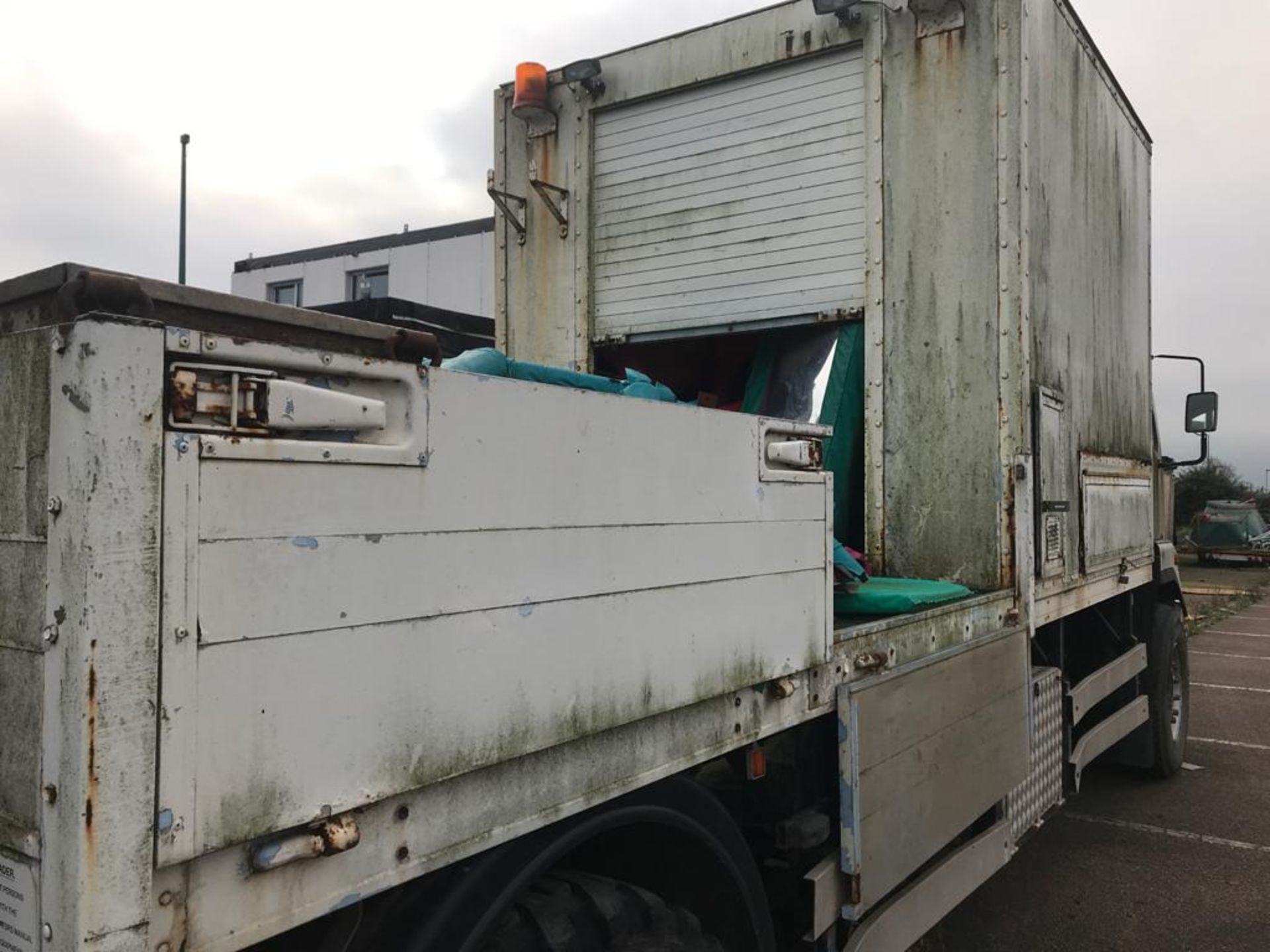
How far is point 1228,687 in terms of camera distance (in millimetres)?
9703

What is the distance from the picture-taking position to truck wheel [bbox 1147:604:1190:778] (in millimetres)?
5965

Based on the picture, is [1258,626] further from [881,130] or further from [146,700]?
[146,700]

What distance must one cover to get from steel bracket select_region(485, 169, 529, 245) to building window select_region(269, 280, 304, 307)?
21649mm

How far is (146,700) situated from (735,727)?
51.6 inches

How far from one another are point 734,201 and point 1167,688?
4265 mm

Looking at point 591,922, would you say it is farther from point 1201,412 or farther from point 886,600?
point 1201,412

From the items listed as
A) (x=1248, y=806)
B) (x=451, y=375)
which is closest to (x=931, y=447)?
(x=451, y=375)

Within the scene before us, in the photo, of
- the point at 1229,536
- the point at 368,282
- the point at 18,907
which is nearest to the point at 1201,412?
the point at 18,907

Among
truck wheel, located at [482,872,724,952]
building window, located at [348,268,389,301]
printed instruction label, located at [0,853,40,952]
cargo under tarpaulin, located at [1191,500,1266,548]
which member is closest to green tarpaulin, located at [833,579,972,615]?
truck wheel, located at [482,872,724,952]

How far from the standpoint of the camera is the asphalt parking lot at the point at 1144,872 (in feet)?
13.3

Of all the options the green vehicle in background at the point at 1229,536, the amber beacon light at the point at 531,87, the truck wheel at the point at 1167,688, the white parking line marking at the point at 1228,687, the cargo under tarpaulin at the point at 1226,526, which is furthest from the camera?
the cargo under tarpaulin at the point at 1226,526

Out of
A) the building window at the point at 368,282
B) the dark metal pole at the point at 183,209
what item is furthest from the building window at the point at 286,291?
the dark metal pole at the point at 183,209

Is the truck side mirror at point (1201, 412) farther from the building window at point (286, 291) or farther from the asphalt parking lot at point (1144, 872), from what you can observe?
the building window at point (286, 291)

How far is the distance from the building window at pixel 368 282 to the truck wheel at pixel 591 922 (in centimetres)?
2324
